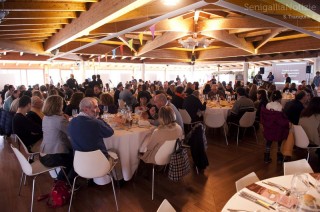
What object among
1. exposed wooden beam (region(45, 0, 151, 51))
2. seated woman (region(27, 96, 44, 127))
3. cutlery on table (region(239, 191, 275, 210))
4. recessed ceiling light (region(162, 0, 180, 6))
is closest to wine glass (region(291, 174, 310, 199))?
cutlery on table (region(239, 191, 275, 210))

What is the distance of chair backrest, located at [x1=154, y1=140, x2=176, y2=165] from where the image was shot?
281 cm

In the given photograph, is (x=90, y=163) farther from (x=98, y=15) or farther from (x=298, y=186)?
(x=98, y=15)

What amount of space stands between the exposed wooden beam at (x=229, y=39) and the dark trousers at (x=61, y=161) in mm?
6282

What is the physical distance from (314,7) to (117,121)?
408cm

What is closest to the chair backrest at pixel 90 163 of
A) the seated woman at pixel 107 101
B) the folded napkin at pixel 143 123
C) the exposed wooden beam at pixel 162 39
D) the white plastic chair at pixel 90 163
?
the white plastic chair at pixel 90 163

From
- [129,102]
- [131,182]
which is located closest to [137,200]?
[131,182]

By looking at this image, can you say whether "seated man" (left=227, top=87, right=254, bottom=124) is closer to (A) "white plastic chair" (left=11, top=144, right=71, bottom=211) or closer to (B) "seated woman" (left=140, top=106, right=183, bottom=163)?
(B) "seated woman" (left=140, top=106, right=183, bottom=163)

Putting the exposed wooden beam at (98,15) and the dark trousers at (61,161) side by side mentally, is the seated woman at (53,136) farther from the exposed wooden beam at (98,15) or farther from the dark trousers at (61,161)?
the exposed wooden beam at (98,15)

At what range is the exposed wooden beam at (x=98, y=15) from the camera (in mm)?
3578

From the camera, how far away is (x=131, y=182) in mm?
3402

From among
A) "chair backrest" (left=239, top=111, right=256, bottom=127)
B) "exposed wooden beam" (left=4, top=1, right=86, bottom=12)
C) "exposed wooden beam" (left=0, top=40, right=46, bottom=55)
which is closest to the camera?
"exposed wooden beam" (left=4, top=1, right=86, bottom=12)

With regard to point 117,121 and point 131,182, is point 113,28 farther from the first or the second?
point 131,182

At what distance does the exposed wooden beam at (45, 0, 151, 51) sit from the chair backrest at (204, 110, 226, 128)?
9.24 ft

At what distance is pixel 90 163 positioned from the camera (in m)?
2.45
